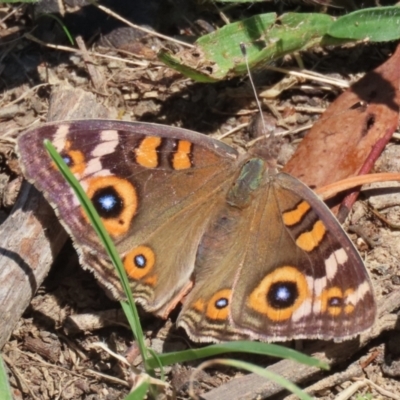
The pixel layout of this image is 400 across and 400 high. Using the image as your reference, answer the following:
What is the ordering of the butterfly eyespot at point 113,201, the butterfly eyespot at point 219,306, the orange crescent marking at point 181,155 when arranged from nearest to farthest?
1. the butterfly eyespot at point 219,306
2. the butterfly eyespot at point 113,201
3. the orange crescent marking at point 181,155

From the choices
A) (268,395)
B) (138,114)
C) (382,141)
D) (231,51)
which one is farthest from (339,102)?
(268,395)

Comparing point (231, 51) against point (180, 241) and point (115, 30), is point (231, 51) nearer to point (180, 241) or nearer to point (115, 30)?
point (115, 30)

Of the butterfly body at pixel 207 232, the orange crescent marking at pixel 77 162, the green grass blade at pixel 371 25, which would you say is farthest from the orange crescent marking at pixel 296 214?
the green grass blade at pixel 371 25

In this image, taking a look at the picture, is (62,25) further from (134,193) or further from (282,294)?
(282,294)

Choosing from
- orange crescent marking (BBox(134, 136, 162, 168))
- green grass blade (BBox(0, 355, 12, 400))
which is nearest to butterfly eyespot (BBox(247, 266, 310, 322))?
orange crescent marking (BBox(134, 136, 162, 168))

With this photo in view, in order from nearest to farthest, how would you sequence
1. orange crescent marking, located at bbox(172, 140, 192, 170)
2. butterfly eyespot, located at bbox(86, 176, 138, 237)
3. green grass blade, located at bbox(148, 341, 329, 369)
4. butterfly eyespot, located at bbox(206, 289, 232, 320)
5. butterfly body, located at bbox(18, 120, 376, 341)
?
green grass blade, located at bbox(148, 341, 329, 369) → butterfly body, located at bbox(18, 120, 376, 341) → butterfly eyespot, located at bbox(206, 289, 232, 320) → butterfly eyespot, located at bbox(86, 176, 138, 237) → orange crescent marking, located at bbox(172, 140, 192, 170)

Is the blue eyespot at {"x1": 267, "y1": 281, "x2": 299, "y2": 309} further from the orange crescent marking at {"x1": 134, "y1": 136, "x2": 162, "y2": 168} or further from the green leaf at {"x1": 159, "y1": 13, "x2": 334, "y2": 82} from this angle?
the green leaf at {"x1": 159, "y1": 13, "x2": 334, "y2": 82}

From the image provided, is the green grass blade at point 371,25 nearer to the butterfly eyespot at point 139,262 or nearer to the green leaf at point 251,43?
the green leaf at point 251,43
